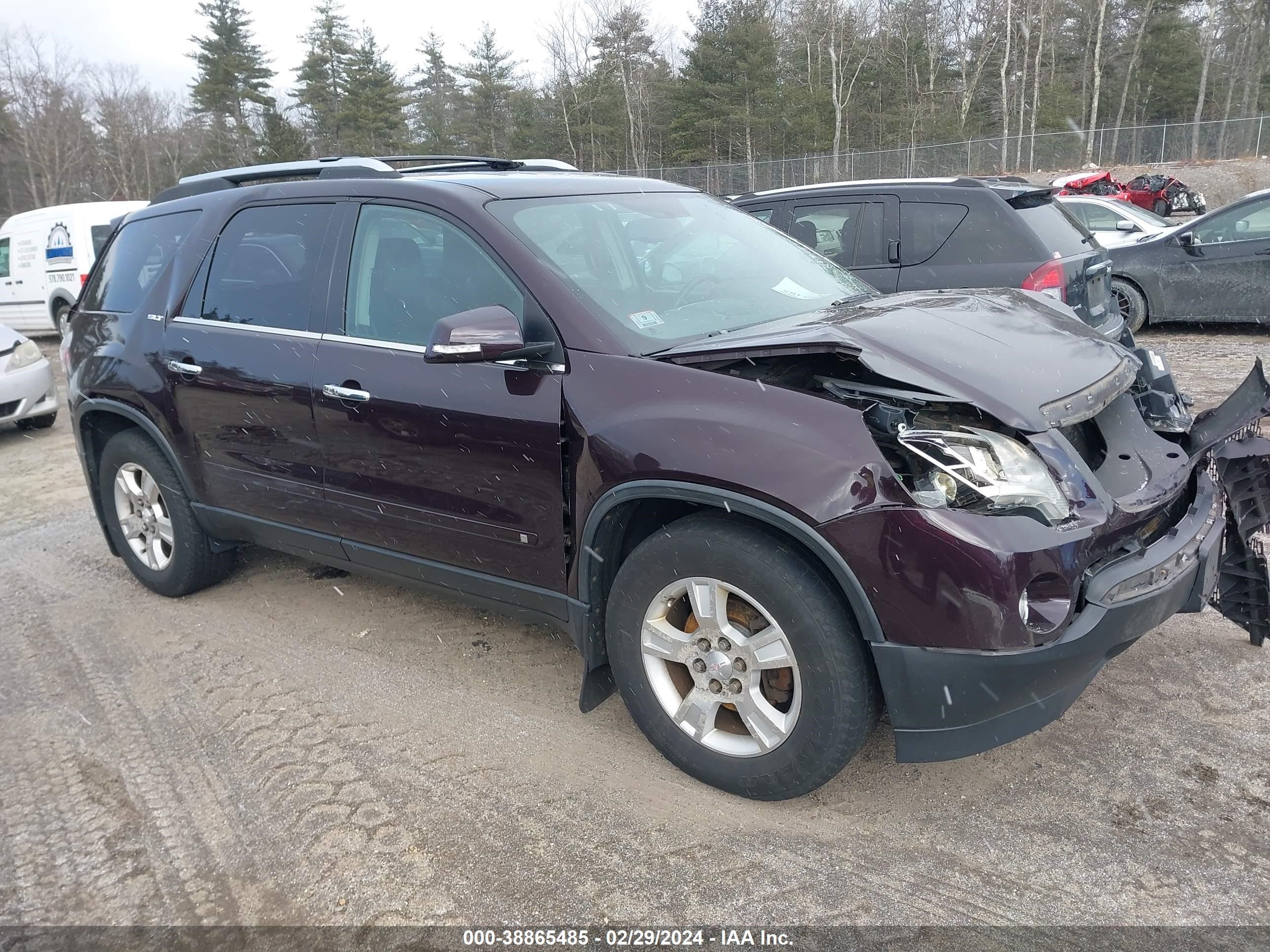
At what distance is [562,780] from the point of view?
10.1ft

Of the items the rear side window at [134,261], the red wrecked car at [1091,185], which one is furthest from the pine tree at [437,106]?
the rear side window at [134,261]

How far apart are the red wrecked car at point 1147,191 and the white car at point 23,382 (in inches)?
891

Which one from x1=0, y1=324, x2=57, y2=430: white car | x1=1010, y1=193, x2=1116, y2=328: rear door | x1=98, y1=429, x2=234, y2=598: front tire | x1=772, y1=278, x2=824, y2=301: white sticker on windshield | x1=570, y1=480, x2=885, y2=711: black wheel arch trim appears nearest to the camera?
x1=570, y1=480, x2=885, y2=711: black wheel arch trim

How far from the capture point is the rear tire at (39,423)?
9.81 m

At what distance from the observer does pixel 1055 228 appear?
696cm

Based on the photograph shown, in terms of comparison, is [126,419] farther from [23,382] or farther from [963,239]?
[963,239]

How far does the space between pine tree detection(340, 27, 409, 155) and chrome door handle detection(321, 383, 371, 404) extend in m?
47.6

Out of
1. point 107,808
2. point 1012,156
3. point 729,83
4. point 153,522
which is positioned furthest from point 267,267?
point 729,83

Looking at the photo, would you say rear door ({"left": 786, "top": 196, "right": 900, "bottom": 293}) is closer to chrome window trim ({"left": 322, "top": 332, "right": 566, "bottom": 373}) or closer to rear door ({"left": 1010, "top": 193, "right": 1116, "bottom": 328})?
rear door ({"left": 1010, "top": 193, "right": 1116, "bottom": 328})

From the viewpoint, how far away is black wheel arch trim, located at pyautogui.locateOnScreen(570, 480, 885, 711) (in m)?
2.49

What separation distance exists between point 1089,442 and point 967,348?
51cm

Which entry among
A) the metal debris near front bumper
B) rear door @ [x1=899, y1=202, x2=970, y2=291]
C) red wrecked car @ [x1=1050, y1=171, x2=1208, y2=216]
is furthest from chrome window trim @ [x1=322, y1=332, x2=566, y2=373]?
red wrecked car @ [x1=1050, y1=171, x2=1208, y2=216]

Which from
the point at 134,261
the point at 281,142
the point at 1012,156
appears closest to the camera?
Result: the point at 134,261

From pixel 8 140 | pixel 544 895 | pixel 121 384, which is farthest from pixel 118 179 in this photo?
pixel 544 895
